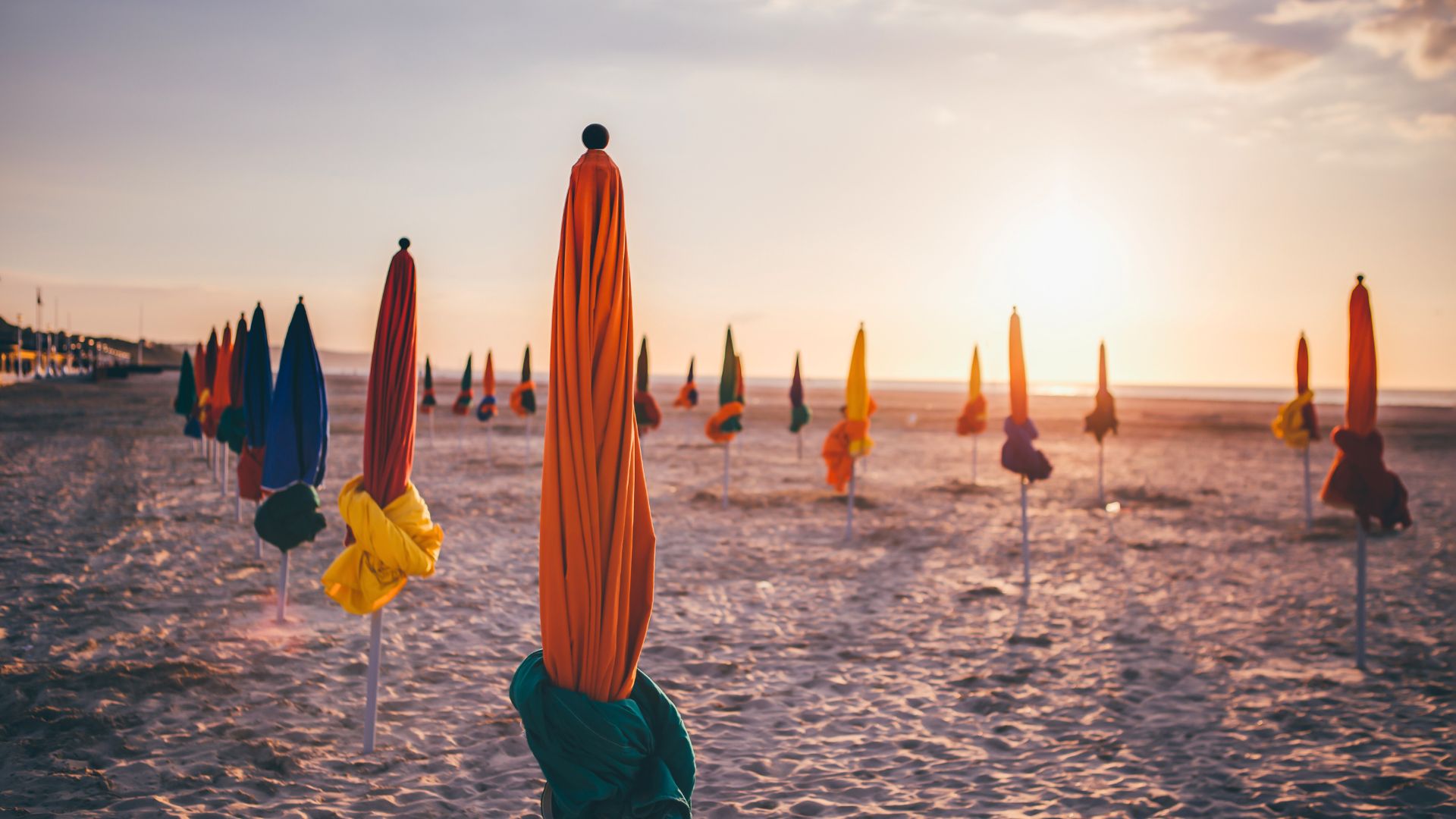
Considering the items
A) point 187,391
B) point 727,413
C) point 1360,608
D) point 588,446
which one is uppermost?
point 187,391

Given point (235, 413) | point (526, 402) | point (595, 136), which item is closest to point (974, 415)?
point (526, 402)

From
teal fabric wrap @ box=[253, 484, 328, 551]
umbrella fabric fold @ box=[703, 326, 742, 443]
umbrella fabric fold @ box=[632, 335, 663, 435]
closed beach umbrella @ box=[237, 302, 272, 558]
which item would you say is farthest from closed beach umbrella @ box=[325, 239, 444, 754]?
umbrella fabric fold @ box=[632, 335, 663, 435]

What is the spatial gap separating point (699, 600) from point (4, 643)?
6.30 metres

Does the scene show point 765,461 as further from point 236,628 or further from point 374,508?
point 374,508

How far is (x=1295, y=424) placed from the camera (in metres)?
13.8

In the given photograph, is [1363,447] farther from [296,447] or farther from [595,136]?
[296,447]

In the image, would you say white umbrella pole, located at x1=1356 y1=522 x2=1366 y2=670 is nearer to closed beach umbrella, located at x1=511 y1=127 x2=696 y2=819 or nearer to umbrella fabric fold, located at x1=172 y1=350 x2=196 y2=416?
closed beach umbrella, located at x1=511 y1=127 x2=696 y2=819

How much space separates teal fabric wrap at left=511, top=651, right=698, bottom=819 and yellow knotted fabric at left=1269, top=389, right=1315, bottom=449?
1471cm

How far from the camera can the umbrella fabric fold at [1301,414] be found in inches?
509

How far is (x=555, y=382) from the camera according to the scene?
2309 mm

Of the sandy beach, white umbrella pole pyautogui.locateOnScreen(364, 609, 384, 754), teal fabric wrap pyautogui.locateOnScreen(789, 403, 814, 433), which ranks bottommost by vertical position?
the sandy beach

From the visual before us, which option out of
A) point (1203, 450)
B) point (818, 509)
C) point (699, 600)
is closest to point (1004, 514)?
point (818, 509)

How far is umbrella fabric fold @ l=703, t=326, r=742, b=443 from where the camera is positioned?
1507 cm

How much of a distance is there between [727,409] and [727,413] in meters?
0.10
